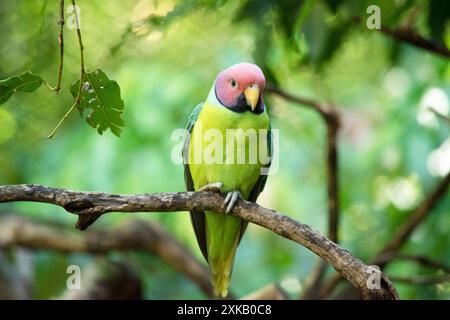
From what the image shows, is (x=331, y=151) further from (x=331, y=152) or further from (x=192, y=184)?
(x=192, y=184)

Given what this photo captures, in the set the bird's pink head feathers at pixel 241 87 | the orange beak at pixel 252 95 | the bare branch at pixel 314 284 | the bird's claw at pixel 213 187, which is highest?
the bird's pink head feathers at pixel 241 87

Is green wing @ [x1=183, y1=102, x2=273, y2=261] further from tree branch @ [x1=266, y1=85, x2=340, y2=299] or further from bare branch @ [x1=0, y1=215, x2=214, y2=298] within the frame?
bare branch @ [x1=0, y1=215, x2=214, y2=298]

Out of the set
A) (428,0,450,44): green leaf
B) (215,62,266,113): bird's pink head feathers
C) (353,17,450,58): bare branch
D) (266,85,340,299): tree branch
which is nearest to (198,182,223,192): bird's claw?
(215,62,266,113): bird's pink head feathers

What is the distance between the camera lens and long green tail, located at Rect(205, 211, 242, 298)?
6.72ft

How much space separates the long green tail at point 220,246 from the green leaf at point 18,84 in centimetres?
72

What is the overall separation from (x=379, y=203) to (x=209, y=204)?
1943 millimetres

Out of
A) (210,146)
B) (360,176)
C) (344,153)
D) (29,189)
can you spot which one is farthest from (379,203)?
(29,189)

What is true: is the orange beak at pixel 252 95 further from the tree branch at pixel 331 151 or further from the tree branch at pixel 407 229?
the tree branch at pixel 407 229

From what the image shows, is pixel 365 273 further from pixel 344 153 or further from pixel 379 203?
pixel 344 153

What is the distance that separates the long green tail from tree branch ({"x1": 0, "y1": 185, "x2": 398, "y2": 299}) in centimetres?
31

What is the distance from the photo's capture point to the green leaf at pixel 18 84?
1467mm

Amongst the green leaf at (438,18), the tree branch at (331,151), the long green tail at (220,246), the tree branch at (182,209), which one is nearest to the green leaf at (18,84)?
the tree branch at (182,209)

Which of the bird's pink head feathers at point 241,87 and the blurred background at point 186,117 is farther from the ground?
the blurred background at point 186,117

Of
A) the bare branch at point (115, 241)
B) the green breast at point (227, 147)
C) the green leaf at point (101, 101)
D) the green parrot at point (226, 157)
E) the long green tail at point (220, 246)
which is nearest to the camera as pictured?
the green leaf at point (101, 101)
